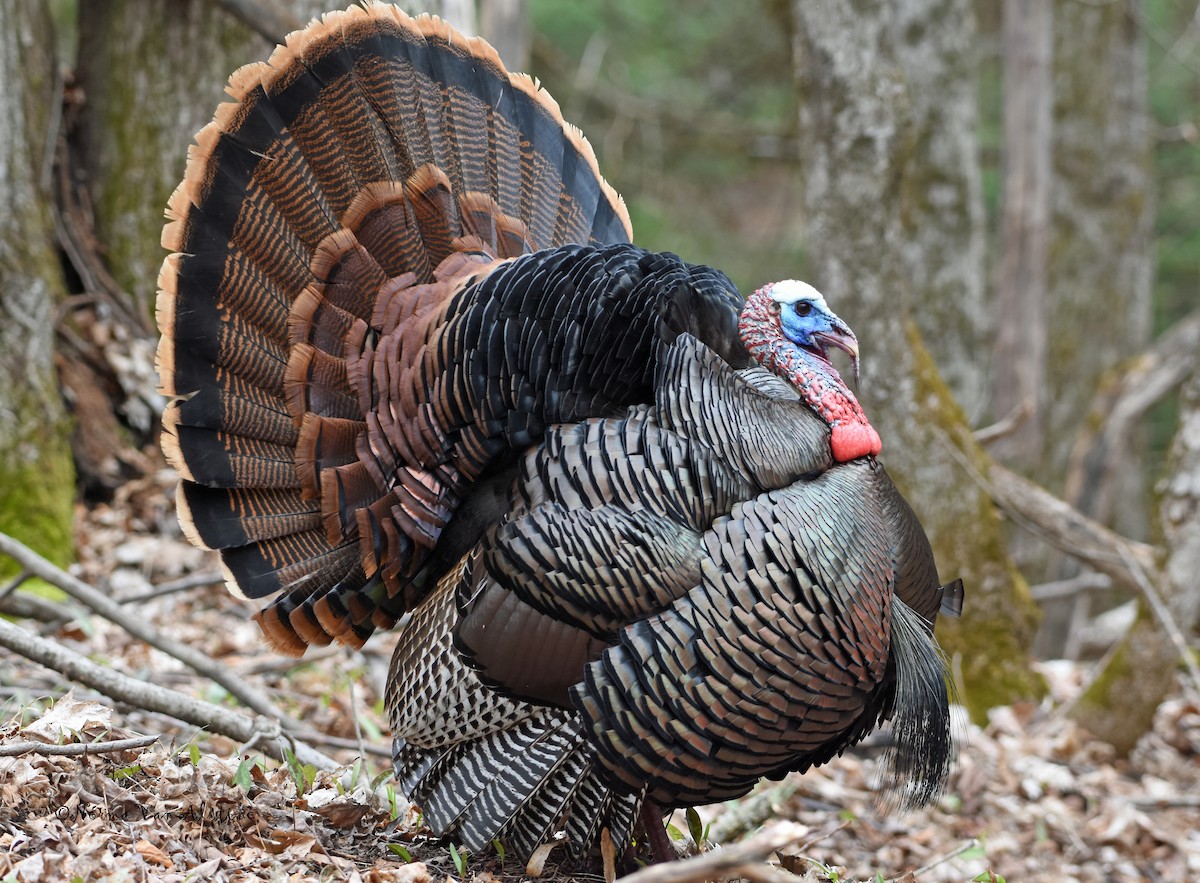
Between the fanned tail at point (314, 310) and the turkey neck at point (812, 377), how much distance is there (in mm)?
→ 891

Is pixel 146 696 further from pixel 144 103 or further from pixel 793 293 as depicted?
pixel 144 103

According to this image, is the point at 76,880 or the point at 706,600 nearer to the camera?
the point at 76,880

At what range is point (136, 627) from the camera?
417 centimetres

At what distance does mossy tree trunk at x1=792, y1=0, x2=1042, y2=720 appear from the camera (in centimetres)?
536

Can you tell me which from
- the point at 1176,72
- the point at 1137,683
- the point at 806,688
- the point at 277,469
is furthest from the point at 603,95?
the point at 806,688

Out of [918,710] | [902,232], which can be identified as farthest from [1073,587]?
[918,710]

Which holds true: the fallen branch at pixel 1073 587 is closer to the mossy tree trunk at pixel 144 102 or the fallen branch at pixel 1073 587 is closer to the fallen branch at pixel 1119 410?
the fallen branch at pixel 1119 410

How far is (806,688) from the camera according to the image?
2.94 m

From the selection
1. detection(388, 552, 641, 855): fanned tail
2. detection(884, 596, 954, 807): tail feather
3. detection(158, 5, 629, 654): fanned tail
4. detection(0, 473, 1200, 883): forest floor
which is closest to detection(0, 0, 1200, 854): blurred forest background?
detection(0, 473, 1200, 883): forest floor

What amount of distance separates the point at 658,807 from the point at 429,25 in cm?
246

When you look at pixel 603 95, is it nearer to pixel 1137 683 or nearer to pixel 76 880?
pixel 1137 683

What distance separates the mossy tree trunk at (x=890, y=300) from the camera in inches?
211

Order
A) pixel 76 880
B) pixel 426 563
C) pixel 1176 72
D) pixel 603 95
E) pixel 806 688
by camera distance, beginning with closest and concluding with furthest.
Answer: pixel 76 880 → pixel 806 688 → pixel 426 563 → pixel 603 95 → pixel 1176 72

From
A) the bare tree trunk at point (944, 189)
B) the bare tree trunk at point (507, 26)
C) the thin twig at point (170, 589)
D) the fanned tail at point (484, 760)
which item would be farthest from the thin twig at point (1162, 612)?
the bare tree trunk at point (507, 26)
